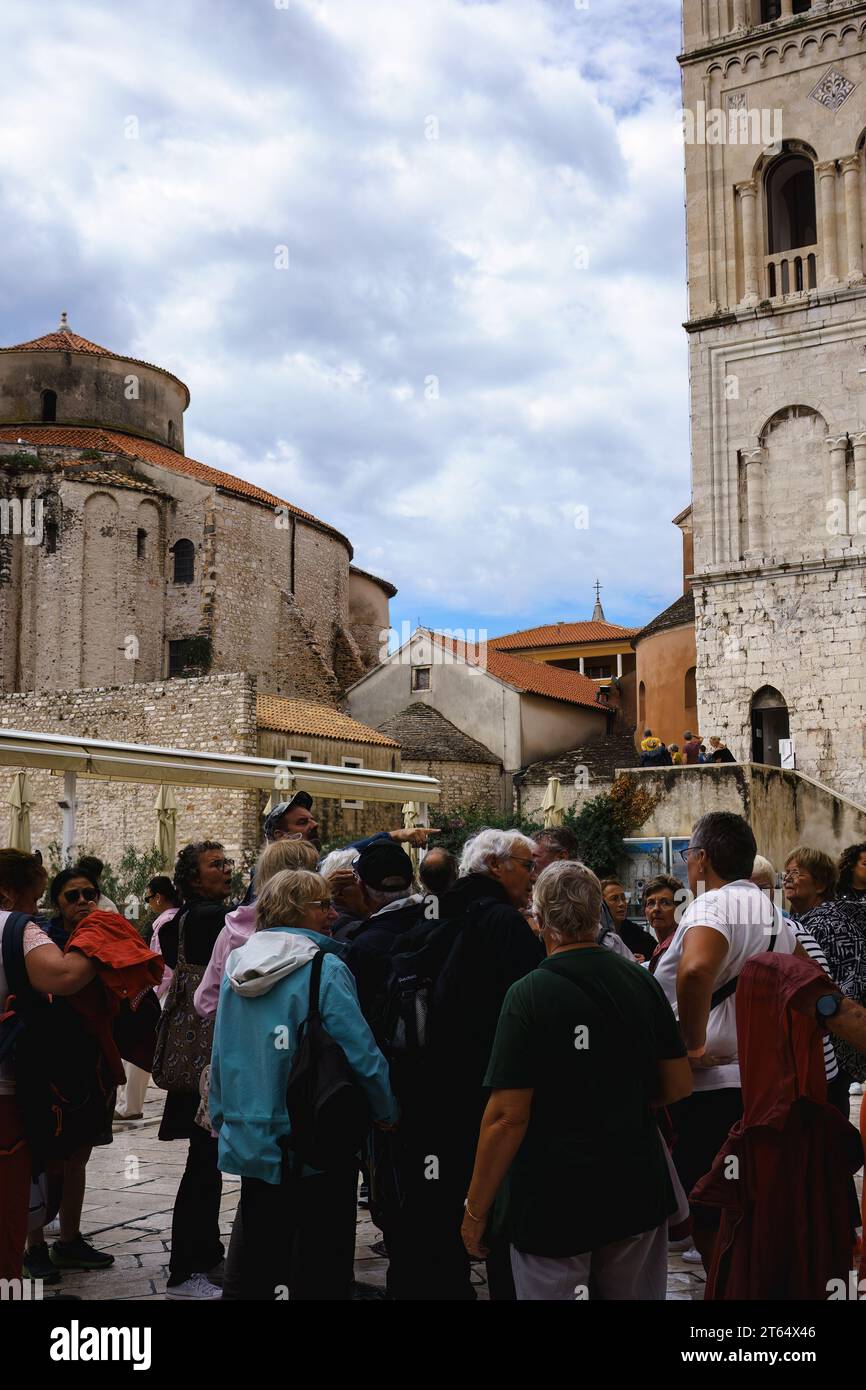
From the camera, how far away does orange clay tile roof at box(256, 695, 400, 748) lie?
1186 inches

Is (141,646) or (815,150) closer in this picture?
(815,150)

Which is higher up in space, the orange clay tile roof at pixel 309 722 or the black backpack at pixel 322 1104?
the orange clay tile roof at pixel 309 722

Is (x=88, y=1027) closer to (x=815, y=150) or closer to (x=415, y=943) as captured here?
(x=415, y=943)

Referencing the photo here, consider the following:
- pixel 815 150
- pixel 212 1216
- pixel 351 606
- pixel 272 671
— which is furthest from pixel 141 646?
pixel 212 1216

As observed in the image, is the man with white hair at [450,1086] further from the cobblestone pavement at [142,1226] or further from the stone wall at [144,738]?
the stone wall at [144,738]

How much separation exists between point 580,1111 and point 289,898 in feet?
4.10

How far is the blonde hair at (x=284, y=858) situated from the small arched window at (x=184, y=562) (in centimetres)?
3366

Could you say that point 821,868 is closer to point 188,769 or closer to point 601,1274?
point 601,1274

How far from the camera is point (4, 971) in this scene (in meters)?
4.41

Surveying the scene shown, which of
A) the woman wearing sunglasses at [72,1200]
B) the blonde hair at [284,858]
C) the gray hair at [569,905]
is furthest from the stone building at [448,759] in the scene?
the gray hair at [569,905]

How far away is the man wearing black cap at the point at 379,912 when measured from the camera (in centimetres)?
471

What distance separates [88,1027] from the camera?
4.78 meters
